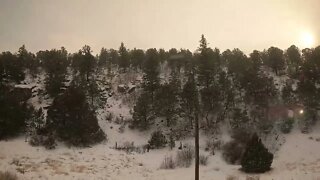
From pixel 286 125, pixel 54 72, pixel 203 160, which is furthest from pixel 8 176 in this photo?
pixel 54 72

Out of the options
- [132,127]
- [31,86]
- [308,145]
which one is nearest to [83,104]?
[132,127]

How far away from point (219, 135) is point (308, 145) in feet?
34.9

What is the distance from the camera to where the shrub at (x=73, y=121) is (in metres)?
42.5

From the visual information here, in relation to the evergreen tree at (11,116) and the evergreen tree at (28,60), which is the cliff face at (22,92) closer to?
the evergreen tree at (11,116)

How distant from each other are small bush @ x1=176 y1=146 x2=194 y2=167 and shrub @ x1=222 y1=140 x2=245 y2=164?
3.63 m

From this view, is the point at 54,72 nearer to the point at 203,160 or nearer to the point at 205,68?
the point at 205,68

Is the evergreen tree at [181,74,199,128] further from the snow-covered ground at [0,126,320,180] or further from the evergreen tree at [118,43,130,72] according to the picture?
the evergreen tree at [118,43,130,72]

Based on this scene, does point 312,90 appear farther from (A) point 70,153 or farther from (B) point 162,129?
(A) point 70,153

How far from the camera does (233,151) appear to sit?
4006cm

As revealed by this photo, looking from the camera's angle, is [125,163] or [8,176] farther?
[125,163]

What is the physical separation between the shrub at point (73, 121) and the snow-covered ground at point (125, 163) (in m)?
1.39

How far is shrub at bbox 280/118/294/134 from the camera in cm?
4500

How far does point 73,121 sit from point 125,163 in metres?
10.5

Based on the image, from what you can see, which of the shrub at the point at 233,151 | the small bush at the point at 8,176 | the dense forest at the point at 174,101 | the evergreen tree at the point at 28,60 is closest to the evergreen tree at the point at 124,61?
the dense forest at the point at 174,101
